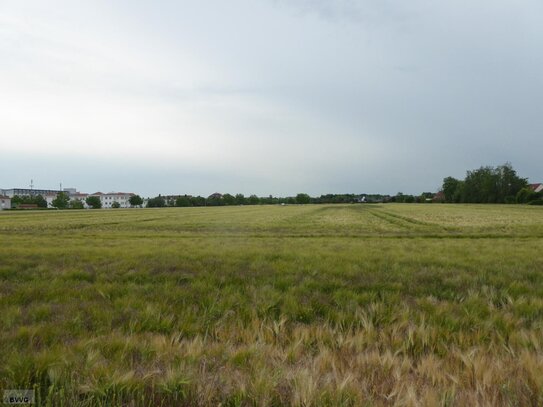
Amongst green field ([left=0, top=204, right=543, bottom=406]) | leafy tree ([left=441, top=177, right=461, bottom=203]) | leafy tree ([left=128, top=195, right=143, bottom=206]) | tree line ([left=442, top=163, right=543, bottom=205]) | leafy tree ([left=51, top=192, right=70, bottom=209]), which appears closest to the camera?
green field ([left=0, top=204, right=543, bottom=406])

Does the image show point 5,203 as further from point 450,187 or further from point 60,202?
point 450,187

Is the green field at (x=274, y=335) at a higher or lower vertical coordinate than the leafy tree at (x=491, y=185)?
lower

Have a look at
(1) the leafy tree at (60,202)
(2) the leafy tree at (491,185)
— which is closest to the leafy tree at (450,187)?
(2) the leafy tree at (491,185)

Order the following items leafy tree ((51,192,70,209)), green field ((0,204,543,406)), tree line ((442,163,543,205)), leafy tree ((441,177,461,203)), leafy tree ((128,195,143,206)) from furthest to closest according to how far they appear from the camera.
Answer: leafy tree ((128,195,143,206))
leafy tree ((441,177,461,203))
leafy tree ((51,192,70,209))
tree line ((442,163,543,205))
green field ((0,204,543,406))

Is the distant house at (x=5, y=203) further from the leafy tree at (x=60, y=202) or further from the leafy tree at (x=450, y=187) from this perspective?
Result: the leafy tree at (x=450, y=187)

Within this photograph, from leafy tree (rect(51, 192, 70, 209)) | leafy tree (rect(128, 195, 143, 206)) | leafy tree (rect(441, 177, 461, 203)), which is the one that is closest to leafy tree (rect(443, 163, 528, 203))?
leafy tree (rect(441, 177, 461, 203))

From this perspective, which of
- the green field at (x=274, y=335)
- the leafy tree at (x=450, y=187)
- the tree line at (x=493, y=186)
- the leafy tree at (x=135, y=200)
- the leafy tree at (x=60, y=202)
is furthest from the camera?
the leafy tree at (x=135, y=200)

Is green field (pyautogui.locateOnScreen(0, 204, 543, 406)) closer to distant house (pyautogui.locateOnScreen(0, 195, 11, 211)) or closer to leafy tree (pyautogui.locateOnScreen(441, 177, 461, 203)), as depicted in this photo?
leafy tree (pyautogui.locateOnScreen(441, 177, 461, 203))

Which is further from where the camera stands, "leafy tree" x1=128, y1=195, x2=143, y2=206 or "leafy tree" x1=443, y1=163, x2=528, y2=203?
"leafy tree" x1=128, y1=195, x2=143, y2=206

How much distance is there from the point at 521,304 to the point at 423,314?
1.71m

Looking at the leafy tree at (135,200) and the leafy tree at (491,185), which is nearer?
the leafy tree at (491,185)

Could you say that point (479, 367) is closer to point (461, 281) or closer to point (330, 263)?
point (461, 281)

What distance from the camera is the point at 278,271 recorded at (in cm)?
634

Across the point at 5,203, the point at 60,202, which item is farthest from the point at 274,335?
the point at 5,203
